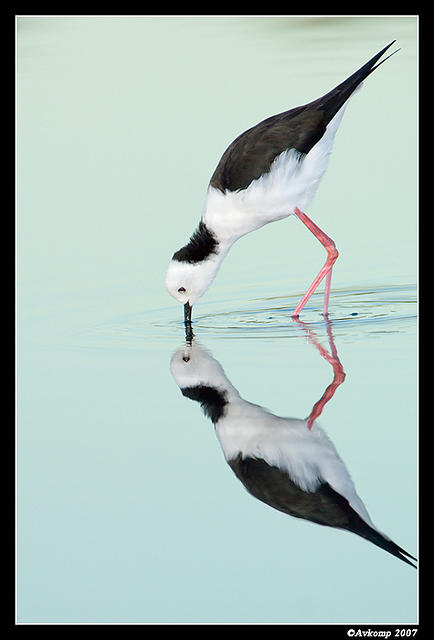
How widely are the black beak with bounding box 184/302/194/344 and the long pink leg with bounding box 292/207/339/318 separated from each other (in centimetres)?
60

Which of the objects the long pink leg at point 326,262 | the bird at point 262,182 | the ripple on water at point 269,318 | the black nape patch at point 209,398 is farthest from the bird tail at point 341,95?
the black nape patch at point 209,398

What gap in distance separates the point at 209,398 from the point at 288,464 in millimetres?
778

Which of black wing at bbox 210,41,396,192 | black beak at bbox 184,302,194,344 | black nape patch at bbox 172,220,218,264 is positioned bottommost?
black beak at bbox 184,302,194,344

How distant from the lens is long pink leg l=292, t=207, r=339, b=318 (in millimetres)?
6484

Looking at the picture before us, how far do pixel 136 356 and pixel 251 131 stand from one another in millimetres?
1578

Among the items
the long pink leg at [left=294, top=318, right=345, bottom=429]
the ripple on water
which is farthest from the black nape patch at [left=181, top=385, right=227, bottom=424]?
the ripple on water

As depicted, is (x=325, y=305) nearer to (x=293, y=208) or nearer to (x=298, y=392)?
(x=293, y=208)

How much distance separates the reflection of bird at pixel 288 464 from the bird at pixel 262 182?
1581 mm

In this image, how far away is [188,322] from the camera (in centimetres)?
633

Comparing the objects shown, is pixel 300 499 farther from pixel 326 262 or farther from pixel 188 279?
pixel 326 262

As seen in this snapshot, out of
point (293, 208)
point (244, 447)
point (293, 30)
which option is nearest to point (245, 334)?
point (293, 208)

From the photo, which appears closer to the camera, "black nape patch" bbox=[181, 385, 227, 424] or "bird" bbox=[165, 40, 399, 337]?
"black nape patch" bbox=[181, 385, 227, 424]

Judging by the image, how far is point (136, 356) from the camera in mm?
5629

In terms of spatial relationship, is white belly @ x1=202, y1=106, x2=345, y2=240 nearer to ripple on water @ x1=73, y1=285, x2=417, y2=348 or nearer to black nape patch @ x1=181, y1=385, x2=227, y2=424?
ripple on water @ x1=73, y1=285, x2=417, y2=348
